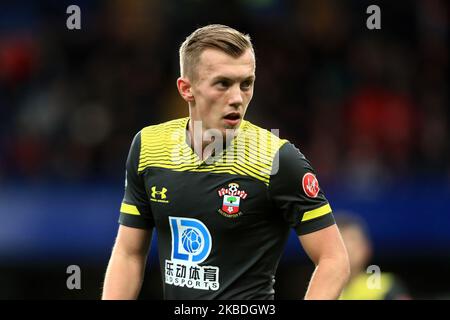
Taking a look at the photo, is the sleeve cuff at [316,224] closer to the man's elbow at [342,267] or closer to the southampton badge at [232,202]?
the man's elbow at [342,267]

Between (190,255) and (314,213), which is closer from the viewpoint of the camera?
(314,213)

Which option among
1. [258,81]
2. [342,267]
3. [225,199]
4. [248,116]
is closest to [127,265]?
[225,199]

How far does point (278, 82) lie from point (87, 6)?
278cm

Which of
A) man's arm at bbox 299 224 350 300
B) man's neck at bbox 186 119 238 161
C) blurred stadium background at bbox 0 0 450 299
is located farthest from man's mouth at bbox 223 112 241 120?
blurred stadium background at bbox 0 0 450 299

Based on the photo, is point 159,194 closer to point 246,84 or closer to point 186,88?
point 186,88

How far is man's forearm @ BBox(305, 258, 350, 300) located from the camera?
413 cm

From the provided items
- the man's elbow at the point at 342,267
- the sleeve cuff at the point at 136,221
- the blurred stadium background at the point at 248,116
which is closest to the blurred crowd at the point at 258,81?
the blurred stadium background at the point at 248,116

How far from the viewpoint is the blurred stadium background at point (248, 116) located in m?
9.73

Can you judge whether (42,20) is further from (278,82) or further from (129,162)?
(129,162)

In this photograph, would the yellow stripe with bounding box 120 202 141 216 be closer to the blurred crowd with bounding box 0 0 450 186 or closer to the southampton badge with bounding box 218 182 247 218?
the southampton badge with bounding box 218 182 247 218

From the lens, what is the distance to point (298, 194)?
4250mm

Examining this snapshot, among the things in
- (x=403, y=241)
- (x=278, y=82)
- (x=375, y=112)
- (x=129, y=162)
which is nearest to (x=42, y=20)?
(x=278, y=82)

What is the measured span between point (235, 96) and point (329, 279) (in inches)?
38.8
